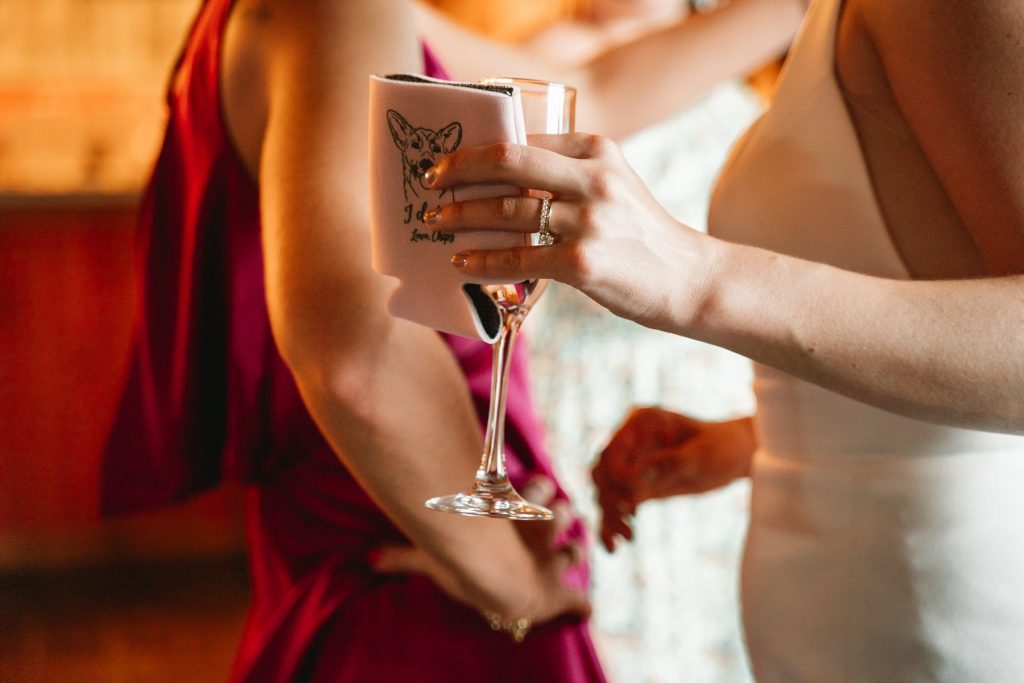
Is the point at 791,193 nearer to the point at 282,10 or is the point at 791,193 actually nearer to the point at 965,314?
the point at 965,314

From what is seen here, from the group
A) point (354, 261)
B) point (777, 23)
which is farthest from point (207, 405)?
point (777, 23)

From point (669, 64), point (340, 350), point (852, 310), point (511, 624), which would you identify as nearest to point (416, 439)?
point (340, 350)

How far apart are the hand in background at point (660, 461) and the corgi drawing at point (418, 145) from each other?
0.48m

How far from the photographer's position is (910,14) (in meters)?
0.67

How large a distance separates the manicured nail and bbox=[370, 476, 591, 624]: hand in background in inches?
14.4

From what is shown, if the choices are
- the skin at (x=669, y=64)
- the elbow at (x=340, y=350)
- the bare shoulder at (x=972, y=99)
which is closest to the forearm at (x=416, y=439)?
the elbow at (x=340, y=350)

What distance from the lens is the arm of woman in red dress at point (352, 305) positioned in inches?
29.3

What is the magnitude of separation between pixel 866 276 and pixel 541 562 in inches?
14.9

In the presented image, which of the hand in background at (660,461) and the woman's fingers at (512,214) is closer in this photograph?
the woman's fingers at (512,214)

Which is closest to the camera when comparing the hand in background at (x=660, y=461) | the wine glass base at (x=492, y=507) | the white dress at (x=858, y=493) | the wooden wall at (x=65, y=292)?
the wine glass base at (x=492, y=507)

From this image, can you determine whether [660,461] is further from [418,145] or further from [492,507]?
[418,145]

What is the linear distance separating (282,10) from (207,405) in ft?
1.32

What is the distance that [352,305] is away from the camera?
29.2 inches

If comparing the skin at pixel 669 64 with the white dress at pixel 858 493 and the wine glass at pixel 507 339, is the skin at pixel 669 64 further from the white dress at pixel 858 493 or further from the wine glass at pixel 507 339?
the wine glass at pixel 507 339
